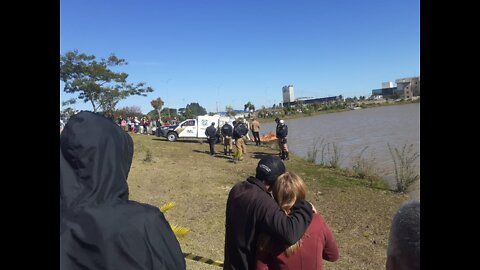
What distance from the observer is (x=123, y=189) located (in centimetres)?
171

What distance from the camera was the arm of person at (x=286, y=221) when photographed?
2.50m

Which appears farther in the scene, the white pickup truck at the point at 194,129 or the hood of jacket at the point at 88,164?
the white pickup truck at the point at 194,129

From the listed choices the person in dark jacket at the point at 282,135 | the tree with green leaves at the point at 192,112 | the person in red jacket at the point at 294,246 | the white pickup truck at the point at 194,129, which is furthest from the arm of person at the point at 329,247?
the tree with green leaves at the point at 192,112

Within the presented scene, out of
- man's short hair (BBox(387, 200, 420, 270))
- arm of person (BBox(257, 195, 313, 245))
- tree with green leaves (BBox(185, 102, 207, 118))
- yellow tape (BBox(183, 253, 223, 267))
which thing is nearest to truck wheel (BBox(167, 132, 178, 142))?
yellow tape (BBox(183, 253, 223, 267))

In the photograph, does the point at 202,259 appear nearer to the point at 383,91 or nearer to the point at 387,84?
the point at 383,91

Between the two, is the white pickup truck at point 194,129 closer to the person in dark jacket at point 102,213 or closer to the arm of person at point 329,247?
the arm of person at point 329,247

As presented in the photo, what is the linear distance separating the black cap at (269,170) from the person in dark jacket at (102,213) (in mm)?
1230

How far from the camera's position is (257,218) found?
261 cm

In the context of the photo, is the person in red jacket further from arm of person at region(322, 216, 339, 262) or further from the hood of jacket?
the hood of jacket

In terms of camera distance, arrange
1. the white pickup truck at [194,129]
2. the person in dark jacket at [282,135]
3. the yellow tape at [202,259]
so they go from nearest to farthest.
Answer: the yellow tape at [202,259], the person in dark jacket at [282,135], the white pickup truck at [194,129]

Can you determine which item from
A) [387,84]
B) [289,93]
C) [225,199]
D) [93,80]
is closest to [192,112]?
[93,80]

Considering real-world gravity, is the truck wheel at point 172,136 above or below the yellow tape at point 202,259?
above
